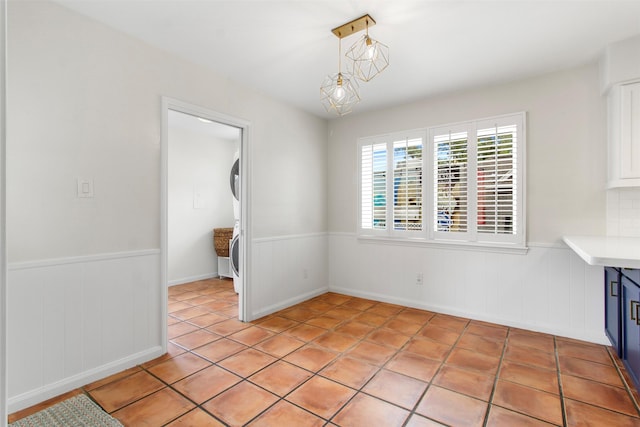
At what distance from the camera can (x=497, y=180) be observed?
317cm

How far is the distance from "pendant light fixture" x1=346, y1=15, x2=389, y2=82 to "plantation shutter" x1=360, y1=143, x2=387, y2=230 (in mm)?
1159

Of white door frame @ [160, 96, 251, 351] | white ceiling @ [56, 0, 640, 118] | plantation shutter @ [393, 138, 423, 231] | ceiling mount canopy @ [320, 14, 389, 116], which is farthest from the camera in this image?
plantation shutter @ [393, 138, 423, 231]

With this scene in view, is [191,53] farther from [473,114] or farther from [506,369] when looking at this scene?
[506,369]

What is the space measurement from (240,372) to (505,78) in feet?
11.7

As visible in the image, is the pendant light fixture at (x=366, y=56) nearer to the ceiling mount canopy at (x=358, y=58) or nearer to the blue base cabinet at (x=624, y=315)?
the ceiling mount canopy at (x=358, y=58)

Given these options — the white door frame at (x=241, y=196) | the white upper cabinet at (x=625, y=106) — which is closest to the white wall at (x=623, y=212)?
the white upper cabinet at (x=625, y=106)

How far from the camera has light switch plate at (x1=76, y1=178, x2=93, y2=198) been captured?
2.09 meters

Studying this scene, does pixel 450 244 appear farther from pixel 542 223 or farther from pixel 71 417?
pixel 71 417

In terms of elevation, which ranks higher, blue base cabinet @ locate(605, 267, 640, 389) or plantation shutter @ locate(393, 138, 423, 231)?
plantation shutter @ locate(393, 138, 423, 231)

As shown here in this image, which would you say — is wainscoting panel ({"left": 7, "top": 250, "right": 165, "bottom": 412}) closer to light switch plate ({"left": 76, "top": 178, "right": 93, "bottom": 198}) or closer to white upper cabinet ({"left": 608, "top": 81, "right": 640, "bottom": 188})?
light switch plate ({"left": 76, "top": 178, "right": 93, "bottom": 198})

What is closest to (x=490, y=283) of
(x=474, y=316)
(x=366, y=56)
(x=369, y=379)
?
(x=474, y=316)

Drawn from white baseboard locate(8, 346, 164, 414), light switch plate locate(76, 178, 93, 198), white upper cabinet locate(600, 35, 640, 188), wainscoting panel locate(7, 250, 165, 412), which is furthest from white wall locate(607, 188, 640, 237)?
light switch plate locate(76, 178, 93, 198)

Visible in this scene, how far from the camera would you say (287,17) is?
6.96ft

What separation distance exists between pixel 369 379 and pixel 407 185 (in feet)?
7.57
